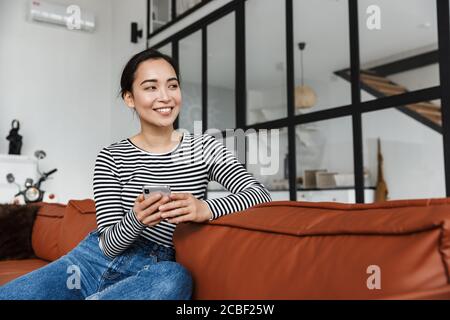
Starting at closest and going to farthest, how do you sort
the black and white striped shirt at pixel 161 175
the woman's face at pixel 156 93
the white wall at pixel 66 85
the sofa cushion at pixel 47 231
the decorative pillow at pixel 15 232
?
the black and white striped shirt at pixel 161 175, the woman's face at pixel 156 93, the sofa cushion at pixel 47 231, the decorative pillow at pixel 15 232, the white wall at pixel 66 85

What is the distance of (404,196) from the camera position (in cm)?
450

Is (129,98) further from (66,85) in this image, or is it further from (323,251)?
(66,85)

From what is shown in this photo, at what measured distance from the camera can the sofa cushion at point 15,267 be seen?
1524 millimetres

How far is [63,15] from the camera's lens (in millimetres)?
4723

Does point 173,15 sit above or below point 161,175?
above

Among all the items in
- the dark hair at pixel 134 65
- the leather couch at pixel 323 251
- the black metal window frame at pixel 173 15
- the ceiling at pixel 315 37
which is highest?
the black metal window frame at pixel 173 15

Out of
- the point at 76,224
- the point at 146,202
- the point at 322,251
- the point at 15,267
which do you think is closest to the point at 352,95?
the point at 76,224

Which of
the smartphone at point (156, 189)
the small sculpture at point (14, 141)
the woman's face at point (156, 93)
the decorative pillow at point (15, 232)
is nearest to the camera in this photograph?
the smartphone at point (156, 189)

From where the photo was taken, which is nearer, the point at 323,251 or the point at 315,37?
the point at 323,251

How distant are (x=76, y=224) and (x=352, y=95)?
5.61 feet

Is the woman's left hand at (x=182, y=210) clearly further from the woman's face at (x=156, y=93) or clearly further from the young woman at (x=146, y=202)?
the woman's face at (x=156, y=93)

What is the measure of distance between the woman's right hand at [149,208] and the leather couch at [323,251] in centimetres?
8

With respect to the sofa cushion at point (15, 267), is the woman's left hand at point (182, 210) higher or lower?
higher

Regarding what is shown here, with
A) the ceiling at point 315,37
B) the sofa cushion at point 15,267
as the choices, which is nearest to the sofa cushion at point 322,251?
the sofa cushion at point 15,267
